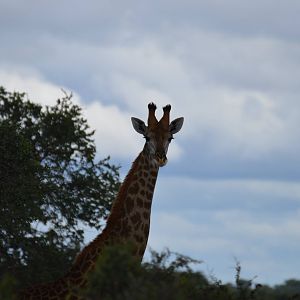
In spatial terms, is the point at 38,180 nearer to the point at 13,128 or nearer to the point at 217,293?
the point at 13,128

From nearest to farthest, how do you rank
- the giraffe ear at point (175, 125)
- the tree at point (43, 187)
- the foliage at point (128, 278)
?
1. the foliage at point (128, 278)
2. the giraffe ear at point (175, 125)
3. the tree at point (43, 187)

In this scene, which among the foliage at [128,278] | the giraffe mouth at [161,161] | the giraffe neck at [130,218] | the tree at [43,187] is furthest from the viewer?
the tree at [43,187]

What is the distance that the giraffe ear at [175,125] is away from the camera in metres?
18.8

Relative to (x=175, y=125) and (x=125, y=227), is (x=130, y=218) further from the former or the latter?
(x=175, y=125)

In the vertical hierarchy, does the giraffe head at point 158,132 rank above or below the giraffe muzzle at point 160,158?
above

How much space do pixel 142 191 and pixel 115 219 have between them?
99cm

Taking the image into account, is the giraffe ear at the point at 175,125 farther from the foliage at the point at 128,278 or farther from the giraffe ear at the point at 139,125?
the foliage at the point at 128,278

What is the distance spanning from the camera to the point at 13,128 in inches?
1515

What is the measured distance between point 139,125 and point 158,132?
0.68 m

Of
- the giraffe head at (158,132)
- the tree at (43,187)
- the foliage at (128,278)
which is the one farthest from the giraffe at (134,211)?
the tree at (43,187)

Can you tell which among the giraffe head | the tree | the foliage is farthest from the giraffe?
the tree

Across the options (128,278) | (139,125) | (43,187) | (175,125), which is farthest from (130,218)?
(43,187)

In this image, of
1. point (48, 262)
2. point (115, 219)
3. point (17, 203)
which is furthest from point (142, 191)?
point (48, 262)

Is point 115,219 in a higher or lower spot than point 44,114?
lower
